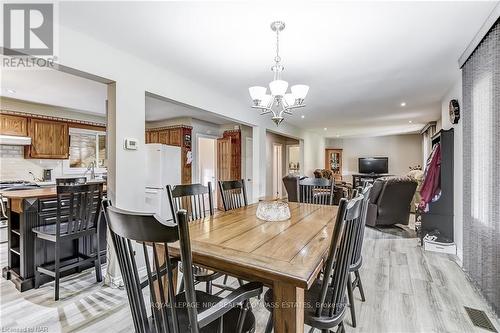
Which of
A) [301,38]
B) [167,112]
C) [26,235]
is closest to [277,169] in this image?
[167,112]

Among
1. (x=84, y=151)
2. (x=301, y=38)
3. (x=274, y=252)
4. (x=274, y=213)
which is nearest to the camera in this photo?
(x=274, y=252)

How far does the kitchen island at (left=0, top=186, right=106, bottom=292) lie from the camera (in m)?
2.41

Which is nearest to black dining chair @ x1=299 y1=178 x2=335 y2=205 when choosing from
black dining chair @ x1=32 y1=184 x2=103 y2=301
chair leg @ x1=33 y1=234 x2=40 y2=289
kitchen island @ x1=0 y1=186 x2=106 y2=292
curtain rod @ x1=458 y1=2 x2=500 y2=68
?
curtain rod @ x1=458 y1=2 x2=500 y2=68

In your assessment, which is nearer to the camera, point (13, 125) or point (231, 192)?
point (231, 192)

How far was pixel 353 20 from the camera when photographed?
6.56ft

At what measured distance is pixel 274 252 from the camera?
1260mm

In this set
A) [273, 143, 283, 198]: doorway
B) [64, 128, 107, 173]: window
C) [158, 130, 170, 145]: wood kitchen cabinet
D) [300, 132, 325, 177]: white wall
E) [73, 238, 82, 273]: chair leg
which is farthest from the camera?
[273, 143, 283, 198]: doorway

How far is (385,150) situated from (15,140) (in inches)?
438

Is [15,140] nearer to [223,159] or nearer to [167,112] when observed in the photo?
[167,112]

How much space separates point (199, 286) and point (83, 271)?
4.65 ft

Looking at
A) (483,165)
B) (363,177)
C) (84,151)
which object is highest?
(84,151)

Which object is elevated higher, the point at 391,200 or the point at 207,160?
the point at 207,160

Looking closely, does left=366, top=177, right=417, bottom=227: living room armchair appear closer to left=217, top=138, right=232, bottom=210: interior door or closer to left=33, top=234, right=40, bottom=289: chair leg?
left=217, top=138, right=232, bottom=210: interior door

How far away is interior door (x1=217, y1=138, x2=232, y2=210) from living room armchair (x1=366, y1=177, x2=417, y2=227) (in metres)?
3.49
